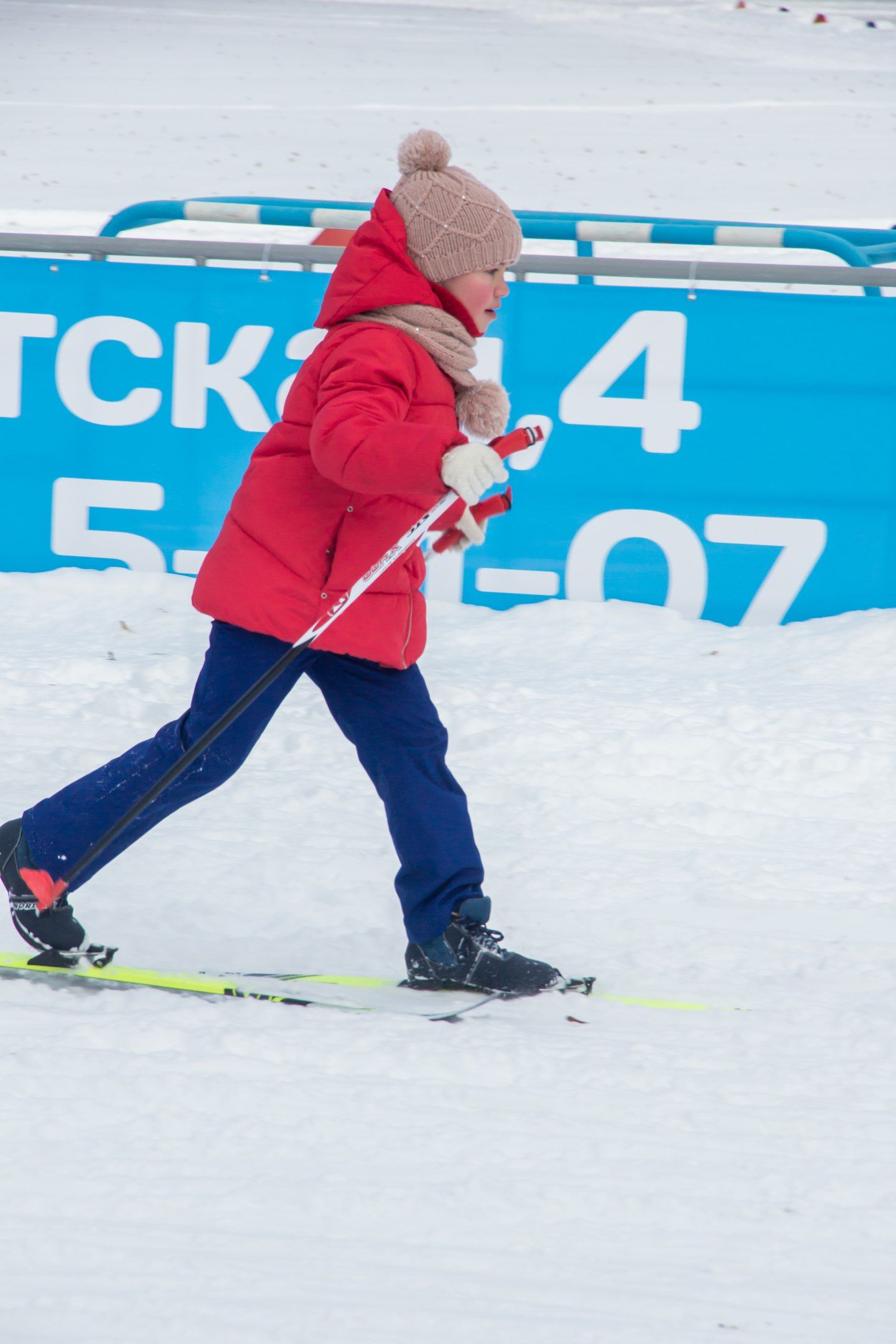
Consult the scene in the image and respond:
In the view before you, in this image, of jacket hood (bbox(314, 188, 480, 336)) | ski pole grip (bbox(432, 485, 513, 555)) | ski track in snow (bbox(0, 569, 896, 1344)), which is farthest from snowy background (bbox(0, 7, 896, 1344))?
jacket hood (bbox(314, 188, 480, 336))

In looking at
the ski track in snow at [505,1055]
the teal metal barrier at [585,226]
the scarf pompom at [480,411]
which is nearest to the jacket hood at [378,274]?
the scarf pompom at [480,411]

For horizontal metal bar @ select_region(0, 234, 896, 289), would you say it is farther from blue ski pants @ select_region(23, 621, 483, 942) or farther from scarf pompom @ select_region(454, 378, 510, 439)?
blue ski pants @ select_region(23, 621, 483, 942)

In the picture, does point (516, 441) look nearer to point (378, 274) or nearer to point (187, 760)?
point (378, 274)

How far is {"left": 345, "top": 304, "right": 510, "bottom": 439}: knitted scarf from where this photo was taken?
2.58m

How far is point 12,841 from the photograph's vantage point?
2.82 metres

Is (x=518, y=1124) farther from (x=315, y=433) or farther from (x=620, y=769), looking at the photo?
(x=620, y=769)

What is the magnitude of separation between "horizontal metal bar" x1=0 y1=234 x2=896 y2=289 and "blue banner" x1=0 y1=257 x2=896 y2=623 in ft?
0.31

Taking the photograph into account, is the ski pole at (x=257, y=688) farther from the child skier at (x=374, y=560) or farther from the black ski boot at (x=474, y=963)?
the black ski boot at (x=474, y=963)

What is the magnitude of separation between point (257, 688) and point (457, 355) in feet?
2.37

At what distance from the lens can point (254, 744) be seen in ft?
9.12

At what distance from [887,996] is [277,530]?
61.0 inches

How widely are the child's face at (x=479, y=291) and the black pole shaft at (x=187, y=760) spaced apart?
70 cm

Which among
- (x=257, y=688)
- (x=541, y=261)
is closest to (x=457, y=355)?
(x=257, y=688)

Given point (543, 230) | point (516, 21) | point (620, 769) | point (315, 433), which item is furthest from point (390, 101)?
point (315, 433)
